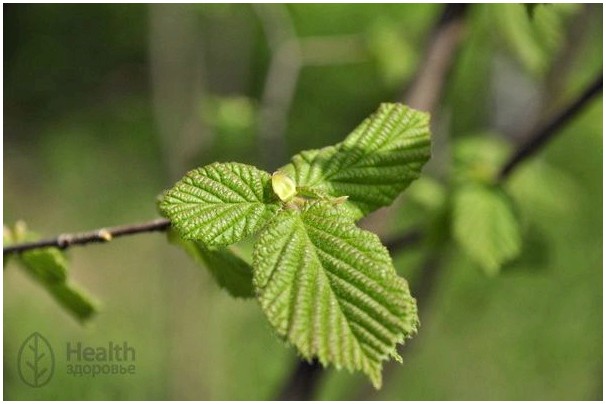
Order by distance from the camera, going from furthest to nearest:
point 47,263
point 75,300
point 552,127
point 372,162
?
point 552,127 → point 75,300 → point 47,263 → point 372,162

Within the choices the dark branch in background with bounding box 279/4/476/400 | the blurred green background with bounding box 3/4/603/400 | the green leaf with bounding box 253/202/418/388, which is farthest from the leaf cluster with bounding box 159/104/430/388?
the blurred green background with bounding box 3/4/603/400

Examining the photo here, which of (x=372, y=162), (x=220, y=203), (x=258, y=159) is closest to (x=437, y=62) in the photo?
(x=372, y=162)

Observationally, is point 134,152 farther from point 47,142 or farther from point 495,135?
point 495,135

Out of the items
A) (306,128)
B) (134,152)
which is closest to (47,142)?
(134,152)

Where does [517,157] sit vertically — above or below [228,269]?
above

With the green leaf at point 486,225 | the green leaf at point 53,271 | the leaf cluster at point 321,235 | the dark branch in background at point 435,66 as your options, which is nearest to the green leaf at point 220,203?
the leaf cluster at point 321,235

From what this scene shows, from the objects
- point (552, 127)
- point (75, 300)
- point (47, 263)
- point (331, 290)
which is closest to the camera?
point (331, 290)

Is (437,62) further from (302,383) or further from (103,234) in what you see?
(103,234)
